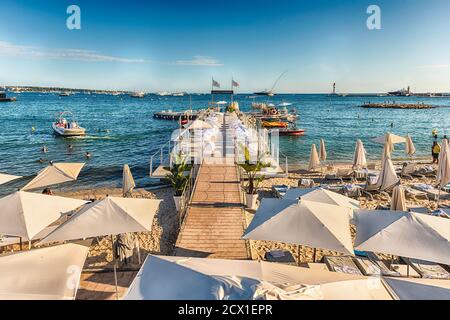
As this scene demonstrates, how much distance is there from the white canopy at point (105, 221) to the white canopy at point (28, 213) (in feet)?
2.69

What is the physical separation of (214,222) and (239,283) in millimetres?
5988

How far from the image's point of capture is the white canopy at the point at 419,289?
3.70 m

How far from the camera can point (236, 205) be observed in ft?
34.7

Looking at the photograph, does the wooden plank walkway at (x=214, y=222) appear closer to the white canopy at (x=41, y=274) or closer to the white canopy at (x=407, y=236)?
the white canopy at (x=407, y=236)

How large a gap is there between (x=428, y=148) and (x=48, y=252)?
1443 inches

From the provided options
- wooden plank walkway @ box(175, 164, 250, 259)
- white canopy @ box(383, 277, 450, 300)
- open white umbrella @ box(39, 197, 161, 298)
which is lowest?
wooden plank walkway @ box(175, 164, 250, 259)

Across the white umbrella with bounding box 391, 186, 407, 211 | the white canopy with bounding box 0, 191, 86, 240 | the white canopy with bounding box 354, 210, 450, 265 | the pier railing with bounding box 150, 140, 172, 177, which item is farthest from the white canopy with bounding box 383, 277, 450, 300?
the pier railing with bounding box 150, 140, 172, 177

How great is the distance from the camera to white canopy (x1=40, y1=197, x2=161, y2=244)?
20.3ft

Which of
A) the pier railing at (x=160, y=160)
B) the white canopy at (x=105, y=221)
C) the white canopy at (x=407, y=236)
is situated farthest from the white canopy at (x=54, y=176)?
the white canopy at (x=407, y=236)

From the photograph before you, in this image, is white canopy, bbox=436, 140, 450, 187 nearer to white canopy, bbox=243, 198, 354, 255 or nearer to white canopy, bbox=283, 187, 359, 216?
white canopy, bbox=283, 187, 359, 216

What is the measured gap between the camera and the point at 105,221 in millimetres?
6457

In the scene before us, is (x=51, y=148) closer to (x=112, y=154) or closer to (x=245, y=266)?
(x=112, y=154)

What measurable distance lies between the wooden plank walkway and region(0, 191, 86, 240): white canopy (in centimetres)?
321

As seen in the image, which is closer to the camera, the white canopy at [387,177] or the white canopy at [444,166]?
the white canopy at [444,166]
